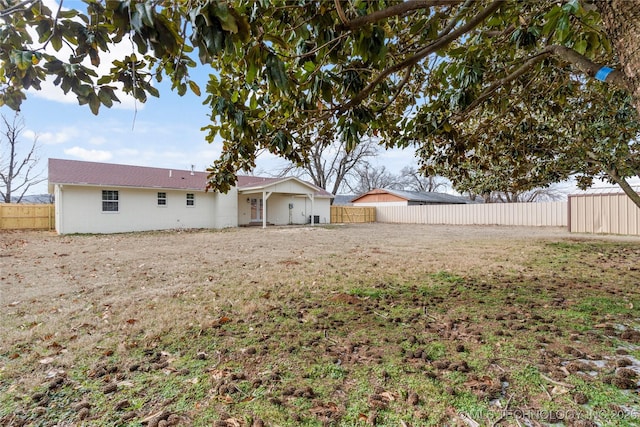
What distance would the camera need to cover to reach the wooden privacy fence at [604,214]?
13.2m

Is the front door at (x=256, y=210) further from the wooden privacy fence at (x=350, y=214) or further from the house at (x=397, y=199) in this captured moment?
the house at (x=397, y=199)

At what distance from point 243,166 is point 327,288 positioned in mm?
2152

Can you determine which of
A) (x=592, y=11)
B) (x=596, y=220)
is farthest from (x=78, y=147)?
(x=596, y=220)

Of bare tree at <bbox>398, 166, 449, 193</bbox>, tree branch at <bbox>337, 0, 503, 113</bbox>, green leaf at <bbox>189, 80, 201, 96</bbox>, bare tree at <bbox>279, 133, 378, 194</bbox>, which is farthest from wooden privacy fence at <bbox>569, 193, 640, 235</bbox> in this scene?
bare tree at <bbox>398, 166, 449, 193</bbox>

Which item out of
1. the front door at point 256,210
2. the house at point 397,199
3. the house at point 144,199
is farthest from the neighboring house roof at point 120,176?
the house at point 397,199

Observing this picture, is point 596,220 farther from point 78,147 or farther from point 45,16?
point 78,147

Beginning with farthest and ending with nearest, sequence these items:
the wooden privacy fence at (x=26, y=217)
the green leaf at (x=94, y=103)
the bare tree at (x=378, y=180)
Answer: the bare tree at (x=378, y=180)
the wooden privacy fence at (x=26, y=217)
the green leaf at (x=94, y=103)

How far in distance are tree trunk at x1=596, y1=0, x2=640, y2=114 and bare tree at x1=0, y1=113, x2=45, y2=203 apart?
32.6 metres

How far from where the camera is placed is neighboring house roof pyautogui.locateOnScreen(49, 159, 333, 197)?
1403cm

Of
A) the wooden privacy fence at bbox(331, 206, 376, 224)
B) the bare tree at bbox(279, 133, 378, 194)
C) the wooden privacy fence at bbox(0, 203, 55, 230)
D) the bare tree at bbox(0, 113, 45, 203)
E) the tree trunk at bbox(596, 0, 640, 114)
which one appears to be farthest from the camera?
the bare tree at bbox(279, 133, 378, 194)

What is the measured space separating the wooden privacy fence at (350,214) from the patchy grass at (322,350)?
2100cm

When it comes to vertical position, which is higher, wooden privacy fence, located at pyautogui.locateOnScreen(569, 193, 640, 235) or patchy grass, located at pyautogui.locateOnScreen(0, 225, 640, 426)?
wooden privacy fence, located at pyautogui.locateOnScreen(569, 193, 640, 235)

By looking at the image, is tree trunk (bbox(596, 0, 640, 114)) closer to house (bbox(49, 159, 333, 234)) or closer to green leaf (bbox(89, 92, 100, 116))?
green leaf (bbox(89, 92, 100, 116))

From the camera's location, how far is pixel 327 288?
4629 mm
